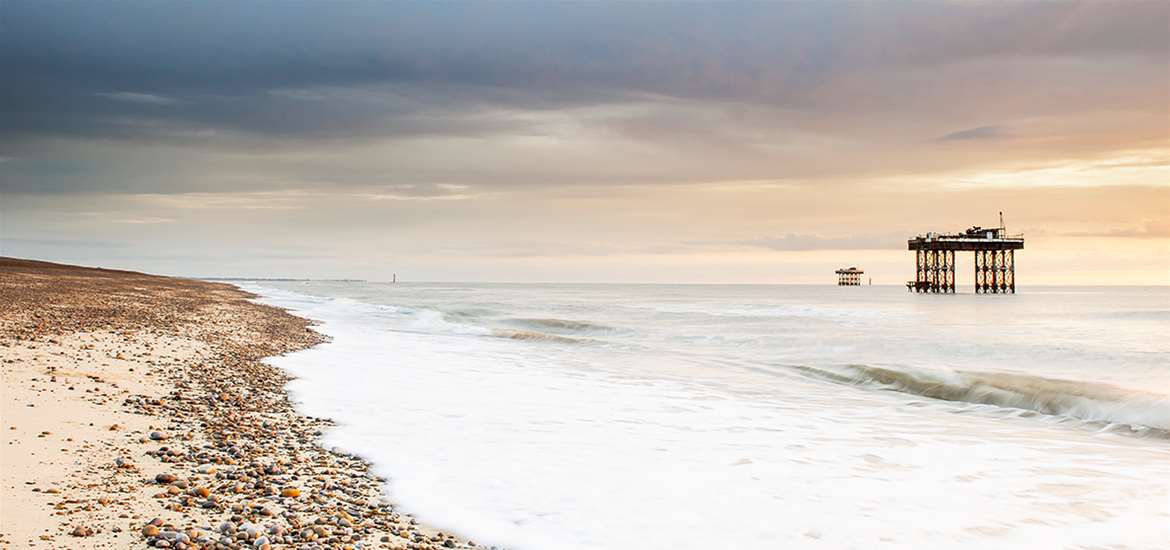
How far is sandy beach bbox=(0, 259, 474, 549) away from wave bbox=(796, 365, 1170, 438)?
41.5 ft

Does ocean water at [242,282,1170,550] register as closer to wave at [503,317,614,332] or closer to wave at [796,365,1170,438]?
wave at [796,365,1170,438]

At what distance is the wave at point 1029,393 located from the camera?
14320mm

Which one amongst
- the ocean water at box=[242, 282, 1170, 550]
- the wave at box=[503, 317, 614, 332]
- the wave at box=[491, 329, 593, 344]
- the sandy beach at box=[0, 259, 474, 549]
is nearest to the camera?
the sandy beach at box=[0, 259, 474, 549]

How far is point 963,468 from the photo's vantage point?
8.70m

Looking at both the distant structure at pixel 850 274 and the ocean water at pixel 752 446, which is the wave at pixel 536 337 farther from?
the distant structure at pixel 850 274

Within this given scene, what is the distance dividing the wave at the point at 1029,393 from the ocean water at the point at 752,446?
79 mm

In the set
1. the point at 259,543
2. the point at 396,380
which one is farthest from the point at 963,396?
the point at 259,543

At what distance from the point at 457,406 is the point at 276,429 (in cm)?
324

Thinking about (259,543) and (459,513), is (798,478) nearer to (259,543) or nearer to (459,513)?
(459,513)

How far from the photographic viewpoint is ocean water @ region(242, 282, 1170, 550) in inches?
251

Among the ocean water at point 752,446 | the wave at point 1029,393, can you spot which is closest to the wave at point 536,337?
the ocean water at point 752,446

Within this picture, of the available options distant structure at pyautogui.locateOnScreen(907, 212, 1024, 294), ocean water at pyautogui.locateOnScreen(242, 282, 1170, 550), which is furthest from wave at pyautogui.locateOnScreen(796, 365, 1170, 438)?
distant structure at pyautogui.locateOnScreen(907, 212, 1024, 294)

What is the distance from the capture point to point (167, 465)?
670 centimetres

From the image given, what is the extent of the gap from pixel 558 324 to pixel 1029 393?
25643 millimetres
